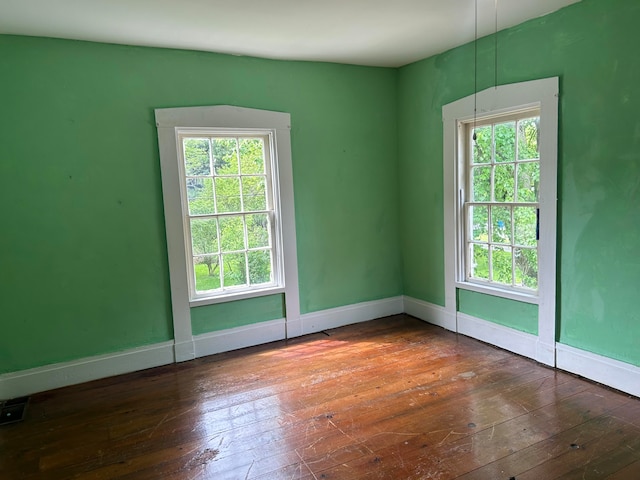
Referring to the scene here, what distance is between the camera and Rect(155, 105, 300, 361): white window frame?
3.69 m

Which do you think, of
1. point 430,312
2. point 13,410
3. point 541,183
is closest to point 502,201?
point 541,183

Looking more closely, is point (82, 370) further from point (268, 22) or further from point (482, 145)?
point (482, 145)

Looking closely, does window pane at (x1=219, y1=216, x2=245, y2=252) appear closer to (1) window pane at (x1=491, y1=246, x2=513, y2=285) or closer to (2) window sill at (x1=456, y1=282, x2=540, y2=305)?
(2) window sill at (x1=456, y1=282, x2=540, y2=305)

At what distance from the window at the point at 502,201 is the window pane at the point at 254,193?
73.9 inches

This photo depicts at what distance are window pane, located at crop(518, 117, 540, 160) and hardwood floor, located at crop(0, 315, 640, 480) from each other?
164 cm

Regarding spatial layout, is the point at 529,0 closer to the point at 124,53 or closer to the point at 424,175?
the point at 424,175

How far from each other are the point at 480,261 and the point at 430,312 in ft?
2.70

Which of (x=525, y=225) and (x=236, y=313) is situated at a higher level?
(x=525, y=225)

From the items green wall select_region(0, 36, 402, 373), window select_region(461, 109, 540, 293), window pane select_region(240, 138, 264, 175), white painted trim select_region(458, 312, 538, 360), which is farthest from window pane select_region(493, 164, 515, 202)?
window pane select_region(240, 138, 264, 175)

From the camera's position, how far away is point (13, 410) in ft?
10.2

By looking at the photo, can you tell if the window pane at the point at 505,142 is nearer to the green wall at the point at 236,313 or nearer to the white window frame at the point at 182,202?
the white window frame at the point at 182,202

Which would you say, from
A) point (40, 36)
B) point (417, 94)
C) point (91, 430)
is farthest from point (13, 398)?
point (417, 94)

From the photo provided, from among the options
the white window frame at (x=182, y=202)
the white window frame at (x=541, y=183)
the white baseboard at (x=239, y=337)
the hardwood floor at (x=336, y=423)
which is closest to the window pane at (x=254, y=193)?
the white window frame at (x=182, y=202)

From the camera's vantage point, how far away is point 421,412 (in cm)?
287
